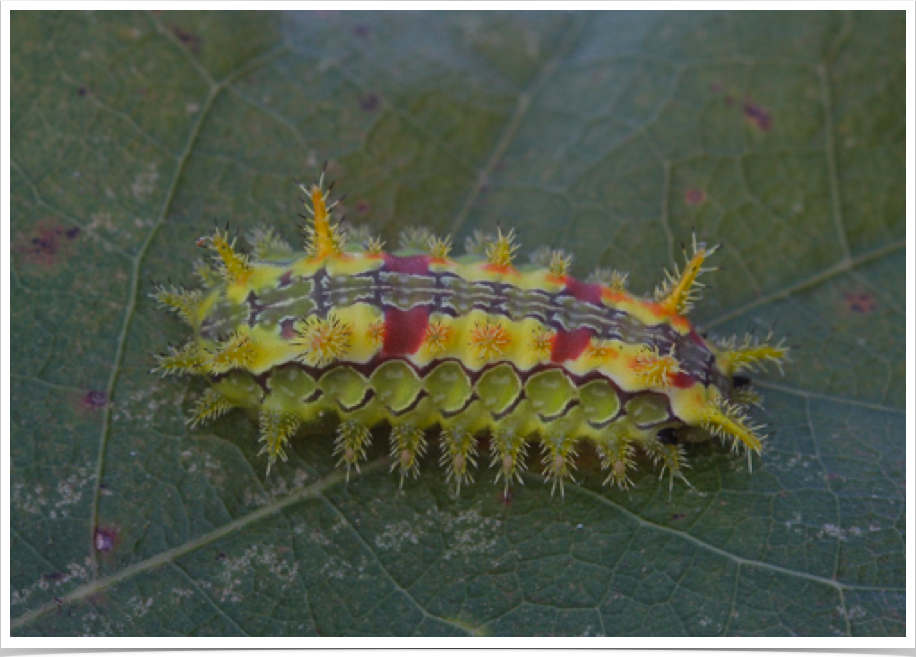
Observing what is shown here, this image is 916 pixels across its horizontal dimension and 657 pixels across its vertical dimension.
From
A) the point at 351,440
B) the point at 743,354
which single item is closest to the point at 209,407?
the point at 351,440

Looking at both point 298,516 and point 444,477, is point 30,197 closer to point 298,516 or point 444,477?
point 298,516

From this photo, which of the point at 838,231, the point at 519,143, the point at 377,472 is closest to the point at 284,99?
the point at 519,143

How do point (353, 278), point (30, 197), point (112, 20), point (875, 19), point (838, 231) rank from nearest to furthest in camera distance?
point (353, 278)
point (30, 197)
point (112, 20)
point (838, 231)
point (875, 19)

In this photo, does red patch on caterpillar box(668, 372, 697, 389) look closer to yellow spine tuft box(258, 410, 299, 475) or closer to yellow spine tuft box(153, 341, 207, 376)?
yellow spine tuft box(258, 410, 299, 475)

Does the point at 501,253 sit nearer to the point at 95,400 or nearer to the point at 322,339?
the point at 322,339

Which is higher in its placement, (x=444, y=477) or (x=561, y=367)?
(x=561, y=367)

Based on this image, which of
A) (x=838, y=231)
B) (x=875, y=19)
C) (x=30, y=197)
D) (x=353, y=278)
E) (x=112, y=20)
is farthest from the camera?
(x=875, y=19)

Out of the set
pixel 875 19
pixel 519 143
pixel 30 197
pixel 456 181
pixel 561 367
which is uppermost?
pixel 875 19

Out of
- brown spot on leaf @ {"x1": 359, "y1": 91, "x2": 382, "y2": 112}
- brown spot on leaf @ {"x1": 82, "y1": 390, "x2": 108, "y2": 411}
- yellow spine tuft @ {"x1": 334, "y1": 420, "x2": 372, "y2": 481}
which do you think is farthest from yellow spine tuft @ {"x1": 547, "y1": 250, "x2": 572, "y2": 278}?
brown spot on leaf @ {"x1": 82, "y1": 390, "x2": 108, "y2": 411}
